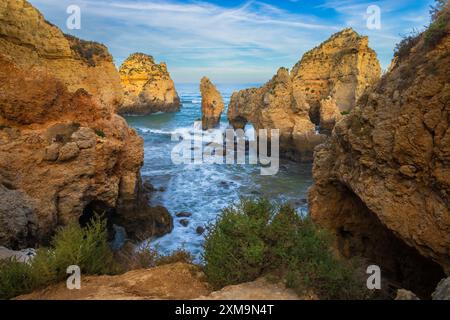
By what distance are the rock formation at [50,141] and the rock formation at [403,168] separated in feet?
23.6

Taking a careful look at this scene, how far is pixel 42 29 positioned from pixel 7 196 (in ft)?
25.6

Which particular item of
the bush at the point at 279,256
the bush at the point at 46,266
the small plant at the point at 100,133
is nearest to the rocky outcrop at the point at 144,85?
the small plant at the point at 100,133

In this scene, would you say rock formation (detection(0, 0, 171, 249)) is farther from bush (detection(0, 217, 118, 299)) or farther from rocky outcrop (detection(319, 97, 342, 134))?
rocky outcrop (detection(319, 97, 342, 134))

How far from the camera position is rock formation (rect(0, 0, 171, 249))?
34.7 feet

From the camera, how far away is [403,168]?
7.57m

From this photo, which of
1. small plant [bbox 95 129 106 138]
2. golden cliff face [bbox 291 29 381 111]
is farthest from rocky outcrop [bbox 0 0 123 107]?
golden cliff face [bbox 291 29 381 111]

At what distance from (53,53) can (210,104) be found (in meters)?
36.0

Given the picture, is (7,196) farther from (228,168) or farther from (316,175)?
(228,168)

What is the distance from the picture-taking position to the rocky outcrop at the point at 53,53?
12289mm

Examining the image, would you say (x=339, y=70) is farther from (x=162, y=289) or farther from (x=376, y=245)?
(x=162, y=289)

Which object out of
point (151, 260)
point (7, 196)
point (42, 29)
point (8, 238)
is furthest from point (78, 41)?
point (151, 260)

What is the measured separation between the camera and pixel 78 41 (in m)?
17.2

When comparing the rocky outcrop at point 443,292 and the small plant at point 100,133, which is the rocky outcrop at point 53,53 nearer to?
the small plant at point 100,133
